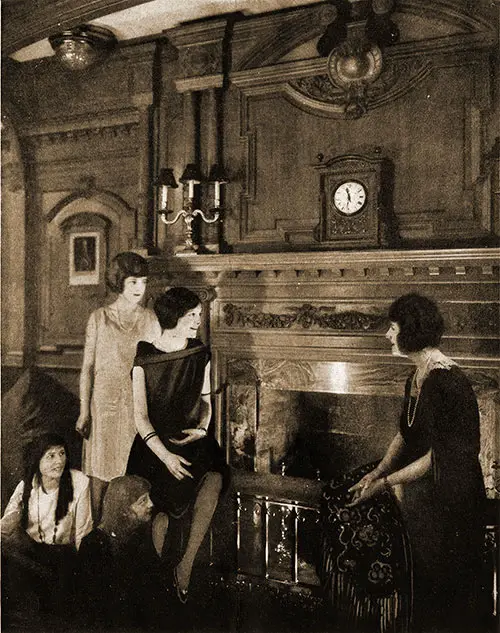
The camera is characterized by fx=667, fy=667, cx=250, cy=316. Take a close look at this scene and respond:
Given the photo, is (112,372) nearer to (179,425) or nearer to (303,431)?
(179,425)

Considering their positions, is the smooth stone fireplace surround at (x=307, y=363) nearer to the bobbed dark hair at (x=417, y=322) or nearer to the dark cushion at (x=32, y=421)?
the bobbed dark hair at (x=417, y=322)

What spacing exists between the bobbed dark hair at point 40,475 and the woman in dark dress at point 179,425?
0.39 metres

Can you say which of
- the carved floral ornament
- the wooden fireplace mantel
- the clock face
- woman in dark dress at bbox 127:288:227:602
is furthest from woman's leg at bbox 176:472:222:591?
the clock face

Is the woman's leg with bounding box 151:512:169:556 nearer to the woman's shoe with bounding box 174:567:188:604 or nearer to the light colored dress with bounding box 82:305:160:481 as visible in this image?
the woman's shoe with bounding box 174:567:188:604

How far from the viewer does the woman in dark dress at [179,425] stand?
10.9 ft

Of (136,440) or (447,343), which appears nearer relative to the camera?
(447,343)

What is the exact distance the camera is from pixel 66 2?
3.16 metres

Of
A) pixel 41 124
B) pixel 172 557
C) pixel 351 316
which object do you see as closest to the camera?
pixel 351 316

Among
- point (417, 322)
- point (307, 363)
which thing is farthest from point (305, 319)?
point (417, 322)

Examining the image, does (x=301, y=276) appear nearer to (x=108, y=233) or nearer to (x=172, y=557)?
(x=108, y=233)

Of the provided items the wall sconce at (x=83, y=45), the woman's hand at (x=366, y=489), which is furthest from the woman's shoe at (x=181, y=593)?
the wall sconce at (x=83, y=45)

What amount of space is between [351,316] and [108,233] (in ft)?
4.45

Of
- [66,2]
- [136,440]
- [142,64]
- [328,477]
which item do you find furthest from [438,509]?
[66,2]

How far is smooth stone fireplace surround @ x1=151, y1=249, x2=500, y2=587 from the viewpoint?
9.59 ft
